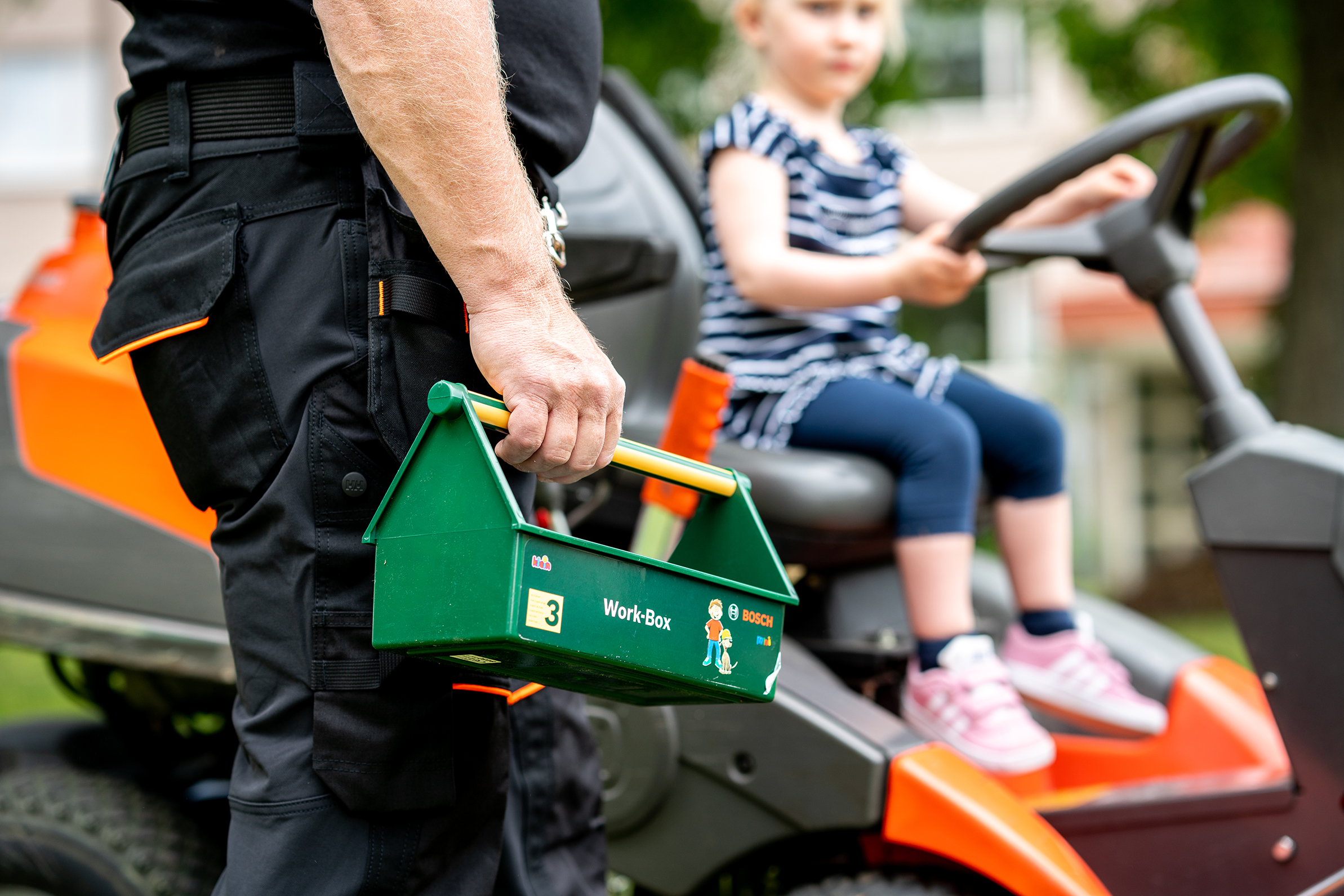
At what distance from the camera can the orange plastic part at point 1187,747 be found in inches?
66.0

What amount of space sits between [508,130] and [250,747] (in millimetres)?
522

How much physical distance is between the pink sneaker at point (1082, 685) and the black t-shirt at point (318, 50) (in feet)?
3.50

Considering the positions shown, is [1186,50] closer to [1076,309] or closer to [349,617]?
[1076,309]

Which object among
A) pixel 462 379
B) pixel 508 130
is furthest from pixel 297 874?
pixel 508 130

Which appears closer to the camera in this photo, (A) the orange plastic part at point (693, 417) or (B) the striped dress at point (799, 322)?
(A) the orange plastic part at point (693, 417)

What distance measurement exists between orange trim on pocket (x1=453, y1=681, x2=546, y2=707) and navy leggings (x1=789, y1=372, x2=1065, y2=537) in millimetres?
696

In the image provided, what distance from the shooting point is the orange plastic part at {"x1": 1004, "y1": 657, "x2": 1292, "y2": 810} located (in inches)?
66.0

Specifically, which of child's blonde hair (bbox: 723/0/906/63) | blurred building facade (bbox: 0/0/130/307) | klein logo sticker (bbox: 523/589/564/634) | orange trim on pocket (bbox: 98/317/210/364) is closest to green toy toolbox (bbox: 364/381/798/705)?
klein logo sticker (bbox: 523/589/564/634)

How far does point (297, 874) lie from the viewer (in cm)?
99

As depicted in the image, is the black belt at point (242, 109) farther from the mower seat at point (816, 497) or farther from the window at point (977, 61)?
the window at point (977, 61)

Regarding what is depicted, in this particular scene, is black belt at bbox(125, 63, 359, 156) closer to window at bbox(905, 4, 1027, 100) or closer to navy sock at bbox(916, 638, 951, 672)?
navy sock at bbox(916, 638, 951, 672)

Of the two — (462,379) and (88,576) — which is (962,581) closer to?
(462,379)

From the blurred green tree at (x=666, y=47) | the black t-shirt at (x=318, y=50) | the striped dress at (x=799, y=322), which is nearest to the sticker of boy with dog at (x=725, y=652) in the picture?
the black t-shirt at (x=318, y=50)

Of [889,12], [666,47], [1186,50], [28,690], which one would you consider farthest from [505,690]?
[1186,50]
